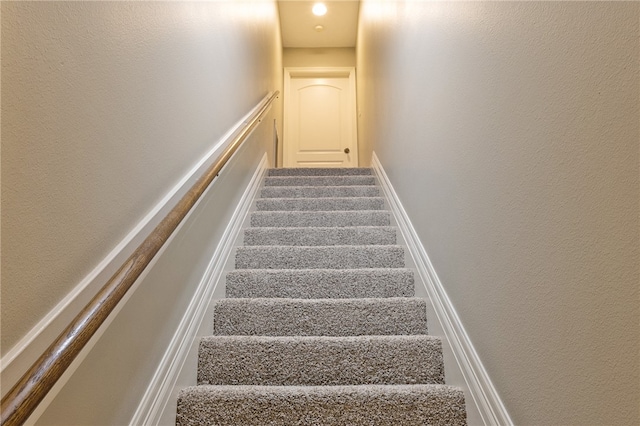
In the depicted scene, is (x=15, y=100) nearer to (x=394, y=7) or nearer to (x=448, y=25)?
(x=448, y=25)

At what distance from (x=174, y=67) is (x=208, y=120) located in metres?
0.39

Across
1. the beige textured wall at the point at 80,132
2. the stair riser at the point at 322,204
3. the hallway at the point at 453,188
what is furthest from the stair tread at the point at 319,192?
the beige textured wall at the point at 80,132

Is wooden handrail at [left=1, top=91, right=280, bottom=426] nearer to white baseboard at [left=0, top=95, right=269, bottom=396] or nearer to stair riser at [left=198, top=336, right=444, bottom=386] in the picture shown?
white baseboard at [left=0, top=95, right=269, bottom=396]

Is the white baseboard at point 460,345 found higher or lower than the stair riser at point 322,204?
lower

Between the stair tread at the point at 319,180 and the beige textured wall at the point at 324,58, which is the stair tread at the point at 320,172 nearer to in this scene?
the stair tread at the point at 319,180

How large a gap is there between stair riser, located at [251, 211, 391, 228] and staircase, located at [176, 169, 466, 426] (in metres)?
0.21

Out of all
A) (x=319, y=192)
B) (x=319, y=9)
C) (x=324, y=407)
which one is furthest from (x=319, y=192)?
(x=319, y=9)

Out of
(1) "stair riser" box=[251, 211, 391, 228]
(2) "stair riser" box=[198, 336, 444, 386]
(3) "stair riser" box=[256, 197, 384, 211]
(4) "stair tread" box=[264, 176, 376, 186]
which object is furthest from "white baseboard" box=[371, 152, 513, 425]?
(4) "stair tread" box=[264, 176, 376, 186]

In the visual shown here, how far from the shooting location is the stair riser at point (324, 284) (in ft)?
5.89

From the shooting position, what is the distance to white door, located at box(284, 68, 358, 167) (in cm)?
532

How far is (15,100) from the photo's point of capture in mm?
646

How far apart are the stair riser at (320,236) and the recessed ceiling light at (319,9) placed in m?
3.43

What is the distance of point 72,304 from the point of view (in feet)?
2.53

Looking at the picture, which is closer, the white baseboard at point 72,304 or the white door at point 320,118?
the white baseboard at point 72,304
